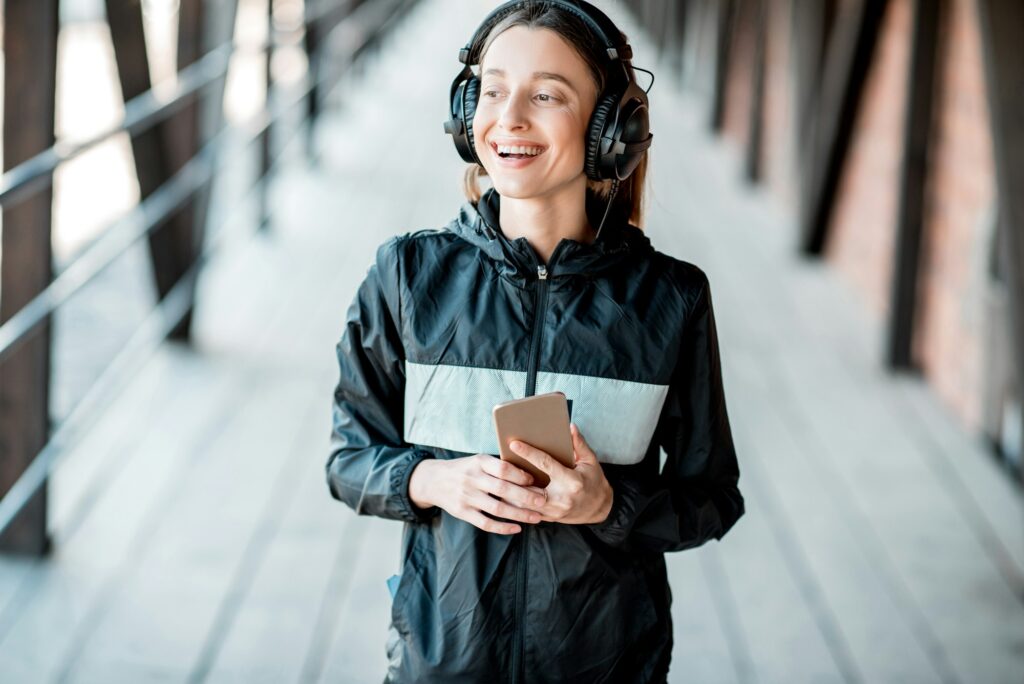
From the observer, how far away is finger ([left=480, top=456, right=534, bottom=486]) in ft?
3.88

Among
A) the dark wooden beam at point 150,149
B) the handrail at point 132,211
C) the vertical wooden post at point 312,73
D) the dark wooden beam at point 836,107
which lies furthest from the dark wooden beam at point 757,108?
the dark wooden beam at point 150,149

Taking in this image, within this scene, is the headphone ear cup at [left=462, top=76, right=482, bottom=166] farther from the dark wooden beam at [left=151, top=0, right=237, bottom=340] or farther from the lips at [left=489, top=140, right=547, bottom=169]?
the dark wooden beam at [left=151, top=0, right=237, bottom=340]

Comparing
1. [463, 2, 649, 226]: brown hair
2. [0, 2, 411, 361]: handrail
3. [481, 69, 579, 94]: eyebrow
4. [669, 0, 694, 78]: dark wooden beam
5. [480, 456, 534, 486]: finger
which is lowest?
[669, 0, 694, 78]: dark wooden beam

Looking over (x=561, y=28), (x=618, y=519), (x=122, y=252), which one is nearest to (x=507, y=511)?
(x=618, y=519)

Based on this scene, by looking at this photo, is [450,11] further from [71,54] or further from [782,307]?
[782,307]

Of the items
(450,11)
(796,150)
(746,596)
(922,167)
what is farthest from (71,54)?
(746,596)

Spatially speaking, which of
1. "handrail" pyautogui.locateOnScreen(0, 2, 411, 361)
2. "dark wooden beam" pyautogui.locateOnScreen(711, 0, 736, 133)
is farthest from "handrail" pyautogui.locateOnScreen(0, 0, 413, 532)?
"dark wooden beam" pyautogui.locateOnScreen(711, 0, 736, 133)

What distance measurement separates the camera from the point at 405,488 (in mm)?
1312

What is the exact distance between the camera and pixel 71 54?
10.3 metres

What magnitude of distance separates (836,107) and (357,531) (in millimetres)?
2982

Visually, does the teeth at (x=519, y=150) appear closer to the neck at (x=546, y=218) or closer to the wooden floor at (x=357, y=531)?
the neck at (x=546, y=218)

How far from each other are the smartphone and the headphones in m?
0.27

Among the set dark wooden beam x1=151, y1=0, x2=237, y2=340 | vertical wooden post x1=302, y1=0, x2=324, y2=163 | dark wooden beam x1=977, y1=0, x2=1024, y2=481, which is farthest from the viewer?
vertical wooden post x1=302, y1=0, x2=324, y2=163

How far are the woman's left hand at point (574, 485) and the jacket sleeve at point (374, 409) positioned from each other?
193mm
